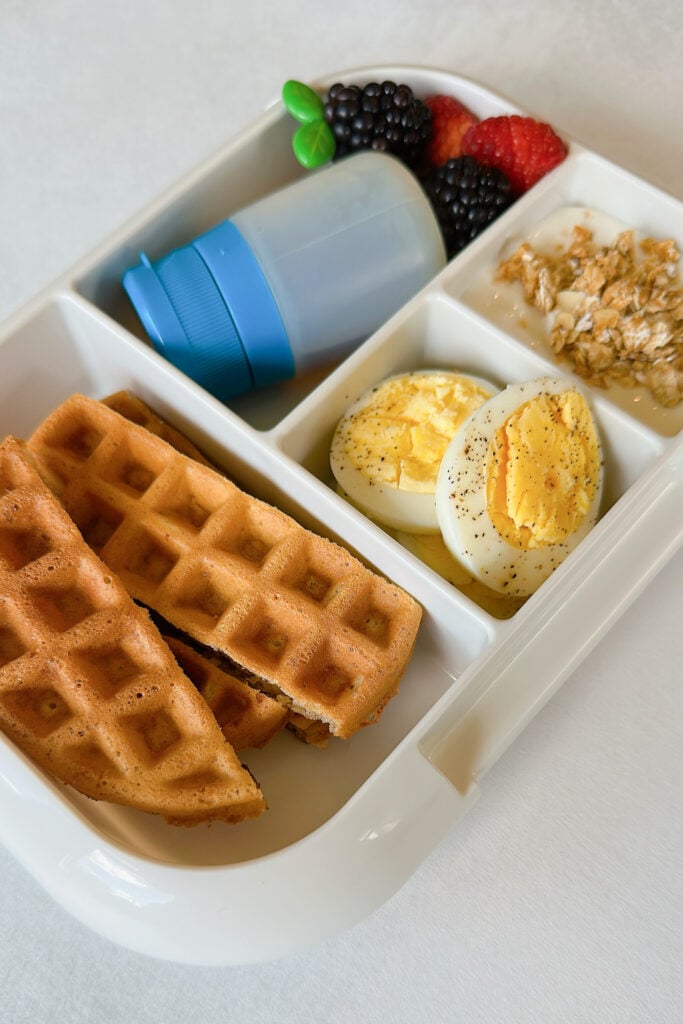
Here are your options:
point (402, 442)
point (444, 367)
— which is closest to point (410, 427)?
point (402, 442)

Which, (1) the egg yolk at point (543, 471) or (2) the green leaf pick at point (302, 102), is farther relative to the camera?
(2) the green leaf pick at point (302, 102)

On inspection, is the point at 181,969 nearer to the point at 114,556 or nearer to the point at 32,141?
the point at 114,556

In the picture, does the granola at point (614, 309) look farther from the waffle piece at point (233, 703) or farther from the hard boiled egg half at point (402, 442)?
the waffle piece at point (233, 703)

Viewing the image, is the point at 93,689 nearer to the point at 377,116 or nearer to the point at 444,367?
the point at 444,367

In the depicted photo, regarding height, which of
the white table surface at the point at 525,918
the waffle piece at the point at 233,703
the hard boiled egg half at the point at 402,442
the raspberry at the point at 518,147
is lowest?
the white table surface at the point at 525,918

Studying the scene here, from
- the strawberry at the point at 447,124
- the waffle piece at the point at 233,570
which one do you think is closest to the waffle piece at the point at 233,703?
the waffle piece at the point at 233,570

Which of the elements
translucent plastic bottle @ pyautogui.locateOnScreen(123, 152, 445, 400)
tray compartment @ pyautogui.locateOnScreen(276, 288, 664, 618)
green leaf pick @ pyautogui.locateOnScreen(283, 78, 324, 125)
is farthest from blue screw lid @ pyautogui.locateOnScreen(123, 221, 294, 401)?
green leaf pick @ pyautogui.locateOnScreen(283, 78, 324, 125)

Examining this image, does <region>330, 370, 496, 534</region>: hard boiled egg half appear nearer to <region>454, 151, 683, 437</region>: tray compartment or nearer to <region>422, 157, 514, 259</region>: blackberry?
<region>454, 151, 683, 437</region>: tray compartment
